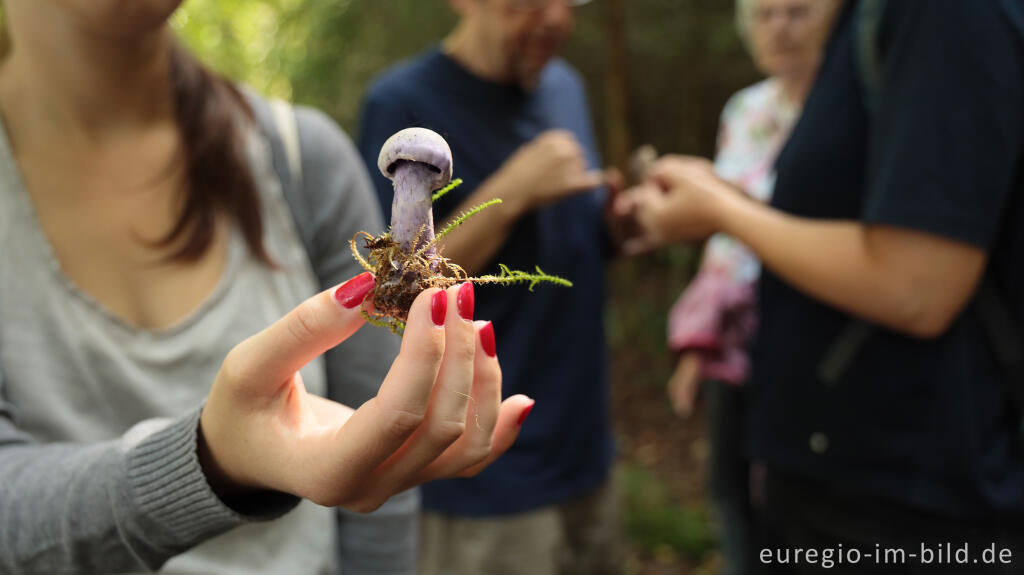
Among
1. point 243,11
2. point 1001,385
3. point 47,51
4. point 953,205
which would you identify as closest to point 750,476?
point 1001,385

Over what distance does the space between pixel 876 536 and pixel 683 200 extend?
37.5 inches

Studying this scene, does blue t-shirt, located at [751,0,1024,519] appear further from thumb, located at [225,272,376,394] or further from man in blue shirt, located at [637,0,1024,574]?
thumb, located at [225,272,376,394]

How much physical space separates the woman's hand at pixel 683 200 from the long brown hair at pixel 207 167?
1.15 metres

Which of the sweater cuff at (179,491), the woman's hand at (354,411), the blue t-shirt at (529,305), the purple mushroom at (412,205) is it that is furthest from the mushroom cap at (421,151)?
the blue t-shirt at (529,305)

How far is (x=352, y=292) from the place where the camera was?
0.80 metres

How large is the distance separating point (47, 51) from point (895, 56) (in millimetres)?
1562

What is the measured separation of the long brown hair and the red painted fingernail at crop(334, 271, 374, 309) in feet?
1.85

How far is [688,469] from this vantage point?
4.57 m

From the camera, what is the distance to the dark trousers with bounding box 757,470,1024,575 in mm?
1451

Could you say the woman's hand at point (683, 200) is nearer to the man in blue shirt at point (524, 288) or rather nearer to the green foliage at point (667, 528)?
the man in blue shirt at point (524, 288)

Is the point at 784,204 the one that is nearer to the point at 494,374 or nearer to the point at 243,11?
the point at 494,374

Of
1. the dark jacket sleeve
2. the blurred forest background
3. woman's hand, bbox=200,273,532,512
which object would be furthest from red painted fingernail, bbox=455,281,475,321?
the blurred forest background

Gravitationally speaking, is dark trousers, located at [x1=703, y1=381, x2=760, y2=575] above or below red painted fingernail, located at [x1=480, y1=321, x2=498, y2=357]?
below

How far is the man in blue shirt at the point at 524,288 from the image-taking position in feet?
6.53
